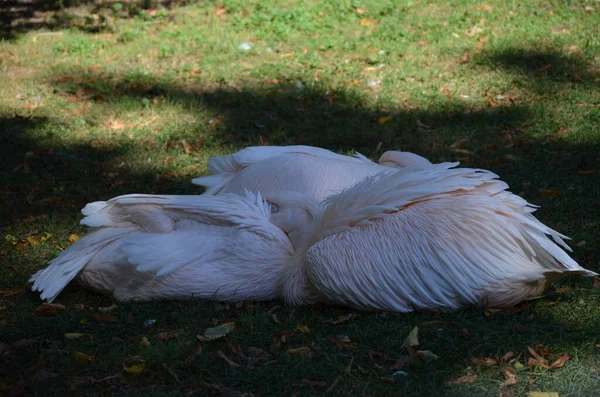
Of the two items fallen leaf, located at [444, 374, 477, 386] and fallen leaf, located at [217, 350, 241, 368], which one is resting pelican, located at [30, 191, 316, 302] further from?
fallen leaf, located at [444, 374, 477, 386]

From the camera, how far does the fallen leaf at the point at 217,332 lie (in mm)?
3531

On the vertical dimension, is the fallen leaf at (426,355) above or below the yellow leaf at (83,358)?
above

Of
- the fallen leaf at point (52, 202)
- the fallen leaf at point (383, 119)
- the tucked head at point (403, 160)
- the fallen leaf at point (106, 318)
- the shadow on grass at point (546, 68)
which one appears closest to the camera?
the fallen leaf at point (106, 318)

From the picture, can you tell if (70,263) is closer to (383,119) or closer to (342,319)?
(342,319)

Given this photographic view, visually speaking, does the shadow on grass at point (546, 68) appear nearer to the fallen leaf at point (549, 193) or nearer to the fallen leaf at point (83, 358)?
the fallen leaf at point (549, 193)

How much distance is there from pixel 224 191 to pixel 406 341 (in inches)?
58.7

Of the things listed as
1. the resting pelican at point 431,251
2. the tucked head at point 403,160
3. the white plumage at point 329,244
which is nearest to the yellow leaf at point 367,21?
the tucked head at point 403,160

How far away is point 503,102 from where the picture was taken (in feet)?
22.7

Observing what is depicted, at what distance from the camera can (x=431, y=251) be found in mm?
3516

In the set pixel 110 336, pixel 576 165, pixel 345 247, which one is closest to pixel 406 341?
pixel 345 247

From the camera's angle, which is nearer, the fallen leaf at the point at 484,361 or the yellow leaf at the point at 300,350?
the fallen leaf at the point at 484,361

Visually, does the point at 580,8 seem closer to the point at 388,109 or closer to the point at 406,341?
the point at 388,109

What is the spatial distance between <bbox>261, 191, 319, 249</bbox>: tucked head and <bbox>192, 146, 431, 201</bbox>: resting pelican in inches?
3.8

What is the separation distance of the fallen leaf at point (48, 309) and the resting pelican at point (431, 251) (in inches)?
45.2
